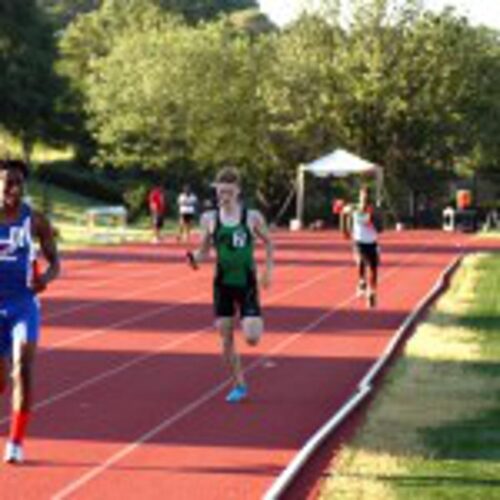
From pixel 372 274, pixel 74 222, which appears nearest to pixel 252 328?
pixel 372 274

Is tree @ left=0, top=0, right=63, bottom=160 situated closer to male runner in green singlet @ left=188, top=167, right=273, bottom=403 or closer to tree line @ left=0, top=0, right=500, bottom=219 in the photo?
tree line @ left=0, top=0, right=500, bottom=219

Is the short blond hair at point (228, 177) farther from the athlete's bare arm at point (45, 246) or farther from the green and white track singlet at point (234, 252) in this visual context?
the athlete's bare arm at point (45, 246)

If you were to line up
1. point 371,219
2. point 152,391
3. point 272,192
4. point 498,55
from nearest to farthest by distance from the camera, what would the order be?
point 152,391 < point 371,219 < point 272,192 < point 498,55

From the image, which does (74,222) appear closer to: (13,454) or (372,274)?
(372,274)

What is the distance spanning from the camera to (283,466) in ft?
30.4

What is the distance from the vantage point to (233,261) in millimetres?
11539

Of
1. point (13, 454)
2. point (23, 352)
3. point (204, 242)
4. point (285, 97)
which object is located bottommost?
point (13, 454)

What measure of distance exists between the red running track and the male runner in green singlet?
0.71 meters

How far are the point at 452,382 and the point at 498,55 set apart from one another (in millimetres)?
56548

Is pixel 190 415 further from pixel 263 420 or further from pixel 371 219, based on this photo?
pixel 371 219

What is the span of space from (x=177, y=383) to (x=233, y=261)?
2025mm

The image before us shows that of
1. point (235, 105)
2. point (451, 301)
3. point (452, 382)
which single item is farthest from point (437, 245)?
point (452, 382)

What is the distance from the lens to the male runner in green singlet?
1145cm

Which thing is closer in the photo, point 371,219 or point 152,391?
point 152,391
